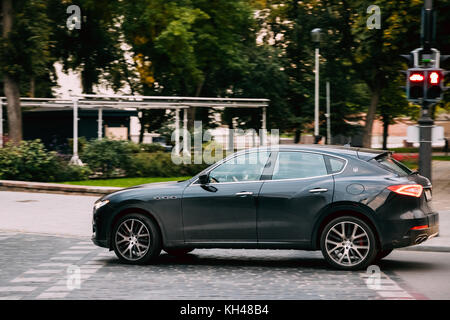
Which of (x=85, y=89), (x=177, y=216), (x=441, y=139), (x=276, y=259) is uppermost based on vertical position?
(x=85, y=89)

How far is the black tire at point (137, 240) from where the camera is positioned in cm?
1003

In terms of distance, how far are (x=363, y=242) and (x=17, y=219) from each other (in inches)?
347

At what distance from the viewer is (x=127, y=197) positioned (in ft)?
33.2

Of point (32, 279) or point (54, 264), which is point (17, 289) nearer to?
point (32, 279)

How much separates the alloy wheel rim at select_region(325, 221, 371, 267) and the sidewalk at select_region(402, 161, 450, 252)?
2.50 metres

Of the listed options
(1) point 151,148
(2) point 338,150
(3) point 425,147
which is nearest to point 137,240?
(2) point 338,150

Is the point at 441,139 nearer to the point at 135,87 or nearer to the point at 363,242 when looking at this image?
the point at 363,242


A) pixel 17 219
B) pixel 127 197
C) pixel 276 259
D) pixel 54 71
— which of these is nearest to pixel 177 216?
pixel 127 197

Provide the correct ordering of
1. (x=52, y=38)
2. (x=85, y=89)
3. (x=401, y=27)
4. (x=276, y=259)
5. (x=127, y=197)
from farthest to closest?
(x=85, y=89) < (x=52, y=38) < (x=401, y=27) < (x=276, y=259) < (x=127, y=197)

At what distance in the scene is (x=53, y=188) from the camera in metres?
20.2

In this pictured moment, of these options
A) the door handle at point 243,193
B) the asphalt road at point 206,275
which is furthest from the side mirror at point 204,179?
the asphalt road at point 206,275

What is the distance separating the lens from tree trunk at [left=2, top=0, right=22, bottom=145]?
2612 cm

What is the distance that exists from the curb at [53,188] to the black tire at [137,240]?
8846mm
